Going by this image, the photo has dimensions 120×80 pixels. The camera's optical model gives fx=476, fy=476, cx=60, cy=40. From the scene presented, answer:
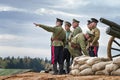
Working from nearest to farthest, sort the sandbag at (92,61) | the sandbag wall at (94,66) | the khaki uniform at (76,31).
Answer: the sandbag wall at (94,66)
the sandbag at (92,61)
the khaki uniform at (76,31)

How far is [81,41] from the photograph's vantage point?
13.2 metres

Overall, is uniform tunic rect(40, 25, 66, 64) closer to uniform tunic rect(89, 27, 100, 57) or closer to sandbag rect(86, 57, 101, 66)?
uniform tunic rect(89, 27, 100, 57)

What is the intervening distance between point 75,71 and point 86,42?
1046 mm

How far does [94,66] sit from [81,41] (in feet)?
3.58

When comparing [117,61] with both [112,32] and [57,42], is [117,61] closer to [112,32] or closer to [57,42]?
[112,32]

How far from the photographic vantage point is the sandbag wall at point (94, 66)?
11900 mm

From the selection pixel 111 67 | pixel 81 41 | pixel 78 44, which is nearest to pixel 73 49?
pixel 78 44

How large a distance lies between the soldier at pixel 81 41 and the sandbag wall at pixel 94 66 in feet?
1.11

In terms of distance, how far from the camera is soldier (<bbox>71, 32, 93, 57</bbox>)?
13.2 metres

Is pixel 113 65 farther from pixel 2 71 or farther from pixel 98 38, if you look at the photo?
pixel 2 71

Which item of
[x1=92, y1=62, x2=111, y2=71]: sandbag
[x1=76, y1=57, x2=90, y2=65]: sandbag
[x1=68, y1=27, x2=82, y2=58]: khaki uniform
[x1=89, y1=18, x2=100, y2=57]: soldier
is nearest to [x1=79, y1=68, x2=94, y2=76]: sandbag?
[x1=92, y1=62, x2=111, y2=71]: sandbag

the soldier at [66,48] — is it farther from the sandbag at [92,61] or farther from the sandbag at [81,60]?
the sandbag at [92,61]

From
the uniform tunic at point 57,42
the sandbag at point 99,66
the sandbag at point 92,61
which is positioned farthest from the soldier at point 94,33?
the sandbag at point 99,66

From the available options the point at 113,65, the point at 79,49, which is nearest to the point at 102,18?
the point at 113,65
